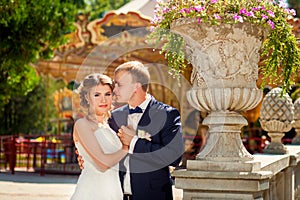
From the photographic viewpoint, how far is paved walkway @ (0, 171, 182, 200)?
11.6 m

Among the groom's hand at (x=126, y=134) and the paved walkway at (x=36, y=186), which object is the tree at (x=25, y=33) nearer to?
the paved walkway at (x=36, y=186)

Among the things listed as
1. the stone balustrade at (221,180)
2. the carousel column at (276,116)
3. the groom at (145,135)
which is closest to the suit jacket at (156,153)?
the groom at (145,135)

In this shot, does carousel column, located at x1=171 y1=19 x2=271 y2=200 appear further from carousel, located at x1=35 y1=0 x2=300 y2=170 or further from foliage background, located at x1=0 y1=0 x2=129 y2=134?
foliage background, located at x1=0 y1=0 x2=129 y2=134

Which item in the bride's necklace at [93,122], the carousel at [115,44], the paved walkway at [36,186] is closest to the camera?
the bride's necklace at [93,122]

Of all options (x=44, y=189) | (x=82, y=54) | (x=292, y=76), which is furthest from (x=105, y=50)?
(x=292, y=76)

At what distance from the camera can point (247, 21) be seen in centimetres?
432

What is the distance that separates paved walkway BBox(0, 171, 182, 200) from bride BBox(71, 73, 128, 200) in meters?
5.19

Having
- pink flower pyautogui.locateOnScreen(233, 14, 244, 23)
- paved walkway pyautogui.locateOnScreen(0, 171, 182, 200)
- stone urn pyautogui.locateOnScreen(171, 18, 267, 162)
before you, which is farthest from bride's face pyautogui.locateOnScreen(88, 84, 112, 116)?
paved walkway pyautogui.locateOnScreen(0, 171, 182, 200)

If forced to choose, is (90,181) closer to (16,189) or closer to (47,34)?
(16,189)

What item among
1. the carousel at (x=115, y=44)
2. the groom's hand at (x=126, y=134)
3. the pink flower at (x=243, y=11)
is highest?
the carousel at (x=115, y=44)

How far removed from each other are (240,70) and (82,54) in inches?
695

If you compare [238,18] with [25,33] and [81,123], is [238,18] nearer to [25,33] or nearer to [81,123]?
[81,123]

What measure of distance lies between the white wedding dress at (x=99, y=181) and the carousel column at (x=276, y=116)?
3.89 metres

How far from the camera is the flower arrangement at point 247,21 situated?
428 centimetres
